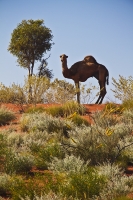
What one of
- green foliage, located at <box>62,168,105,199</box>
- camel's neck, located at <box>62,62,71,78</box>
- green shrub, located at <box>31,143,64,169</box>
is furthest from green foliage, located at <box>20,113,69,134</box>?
camel's neck, located at <box>62,62,71,78</box>

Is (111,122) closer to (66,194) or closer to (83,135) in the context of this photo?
(83,135)

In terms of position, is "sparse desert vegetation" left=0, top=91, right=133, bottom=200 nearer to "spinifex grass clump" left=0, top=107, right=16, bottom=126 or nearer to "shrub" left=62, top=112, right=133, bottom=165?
"shrub" left=62, top=112, right=133, bottom=165

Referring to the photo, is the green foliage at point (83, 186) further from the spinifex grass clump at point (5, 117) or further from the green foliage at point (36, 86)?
the green foliage at point (36, 86)

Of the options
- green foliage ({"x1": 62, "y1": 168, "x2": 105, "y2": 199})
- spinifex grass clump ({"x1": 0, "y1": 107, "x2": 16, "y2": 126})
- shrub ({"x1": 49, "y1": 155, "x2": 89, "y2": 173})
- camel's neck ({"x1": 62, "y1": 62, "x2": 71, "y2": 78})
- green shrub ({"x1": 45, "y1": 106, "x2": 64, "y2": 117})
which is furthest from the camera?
camel's neck ({"x1": 62, "y1": 62, "x2": 71, "y2": 78})

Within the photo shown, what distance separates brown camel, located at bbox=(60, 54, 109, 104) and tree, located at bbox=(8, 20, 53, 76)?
34.2 ft

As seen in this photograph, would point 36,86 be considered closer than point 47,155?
No

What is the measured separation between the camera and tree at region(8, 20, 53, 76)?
31400 millimetres

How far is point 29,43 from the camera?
3155 cm

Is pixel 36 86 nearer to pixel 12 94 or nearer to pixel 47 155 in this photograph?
pixel 12 94

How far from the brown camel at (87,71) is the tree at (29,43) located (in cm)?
1044

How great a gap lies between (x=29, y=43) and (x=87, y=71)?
38.0 ft

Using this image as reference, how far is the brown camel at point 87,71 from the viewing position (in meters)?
20.8

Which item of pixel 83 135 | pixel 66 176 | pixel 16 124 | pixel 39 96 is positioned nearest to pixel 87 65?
pixel 39 96

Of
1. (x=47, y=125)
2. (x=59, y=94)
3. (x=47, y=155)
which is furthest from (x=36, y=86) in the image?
(x=47, y=155)
